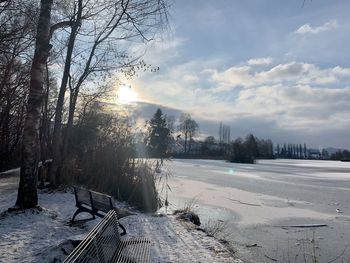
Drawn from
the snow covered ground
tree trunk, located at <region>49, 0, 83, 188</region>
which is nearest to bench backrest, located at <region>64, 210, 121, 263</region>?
the snow covered ground

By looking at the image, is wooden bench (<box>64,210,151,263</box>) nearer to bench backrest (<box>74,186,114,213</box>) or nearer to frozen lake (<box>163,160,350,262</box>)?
bench backrest (<box>74,186,114,213</box>)

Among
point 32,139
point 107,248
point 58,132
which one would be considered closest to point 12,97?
point 58,132

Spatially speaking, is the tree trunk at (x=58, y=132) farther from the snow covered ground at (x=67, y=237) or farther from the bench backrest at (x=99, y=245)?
the bench backrest at (x=99, y=245)

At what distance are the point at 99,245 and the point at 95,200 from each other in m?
4.39

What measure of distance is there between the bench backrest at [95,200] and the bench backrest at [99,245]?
2.39 metres

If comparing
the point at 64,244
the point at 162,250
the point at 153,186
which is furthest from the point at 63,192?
the point at 64,244

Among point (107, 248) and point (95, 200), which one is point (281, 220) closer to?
point (95, 200)

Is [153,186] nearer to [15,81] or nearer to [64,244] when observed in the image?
[64,244]

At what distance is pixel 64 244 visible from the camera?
5930 millimetres

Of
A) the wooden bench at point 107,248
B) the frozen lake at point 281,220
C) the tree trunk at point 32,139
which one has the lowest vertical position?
the frozen lake at point 281,220

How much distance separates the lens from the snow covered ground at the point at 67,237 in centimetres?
615

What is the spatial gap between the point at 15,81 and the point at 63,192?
1432 cm

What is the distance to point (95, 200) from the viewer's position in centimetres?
891

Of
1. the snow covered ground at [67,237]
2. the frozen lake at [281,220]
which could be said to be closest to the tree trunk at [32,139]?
the snow covered ground at [67,237]
